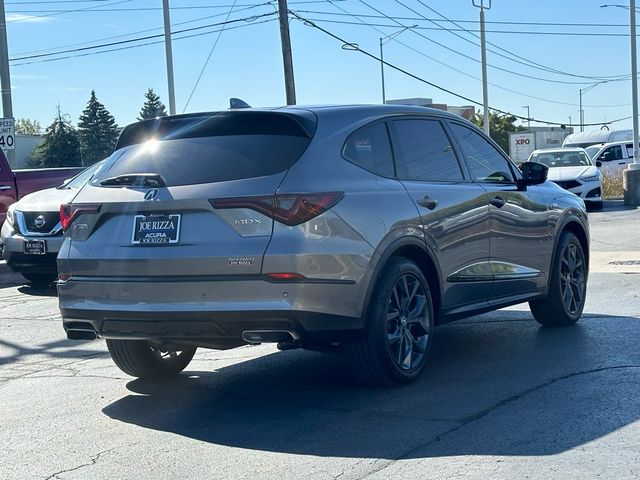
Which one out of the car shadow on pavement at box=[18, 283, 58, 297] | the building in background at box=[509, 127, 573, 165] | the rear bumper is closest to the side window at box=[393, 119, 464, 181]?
the rear bumper

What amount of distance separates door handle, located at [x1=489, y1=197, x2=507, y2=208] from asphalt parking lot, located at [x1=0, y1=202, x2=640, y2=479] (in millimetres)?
1114

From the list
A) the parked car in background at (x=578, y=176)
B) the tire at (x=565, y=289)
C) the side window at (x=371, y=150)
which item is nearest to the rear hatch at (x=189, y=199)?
the side window at (x=371, y=150)

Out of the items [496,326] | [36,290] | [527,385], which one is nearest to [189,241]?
[527,385]

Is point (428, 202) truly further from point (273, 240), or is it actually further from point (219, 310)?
point (219, 310)

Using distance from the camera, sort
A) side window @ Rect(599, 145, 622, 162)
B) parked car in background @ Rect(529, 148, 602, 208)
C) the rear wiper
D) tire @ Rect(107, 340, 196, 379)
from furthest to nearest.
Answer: side window @ Rect(599, 145, 622, 162) < parked car in background @ Rect(529, 148, 602, 208) < tire @ Rect(107, 340, 196, 379) < the rear wiper

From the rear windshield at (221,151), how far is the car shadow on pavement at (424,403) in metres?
1.44

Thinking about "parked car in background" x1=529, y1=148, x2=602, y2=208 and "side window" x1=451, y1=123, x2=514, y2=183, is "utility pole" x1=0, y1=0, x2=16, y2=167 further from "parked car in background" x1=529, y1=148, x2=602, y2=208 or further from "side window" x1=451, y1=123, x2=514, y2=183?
"side window" x1=451, y1=123, x2=514, y2=183

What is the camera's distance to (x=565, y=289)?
861 centimetres

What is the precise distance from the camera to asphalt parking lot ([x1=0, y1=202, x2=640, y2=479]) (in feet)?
16.3

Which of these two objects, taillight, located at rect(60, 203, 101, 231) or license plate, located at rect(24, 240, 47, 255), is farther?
license plate, located at rect(24, 240, 47, 255)

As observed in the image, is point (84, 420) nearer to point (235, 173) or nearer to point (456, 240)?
point (235, 173)

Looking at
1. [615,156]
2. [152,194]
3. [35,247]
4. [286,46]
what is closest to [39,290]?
[35,247]

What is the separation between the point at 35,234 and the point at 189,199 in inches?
285

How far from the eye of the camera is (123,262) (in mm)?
5938
